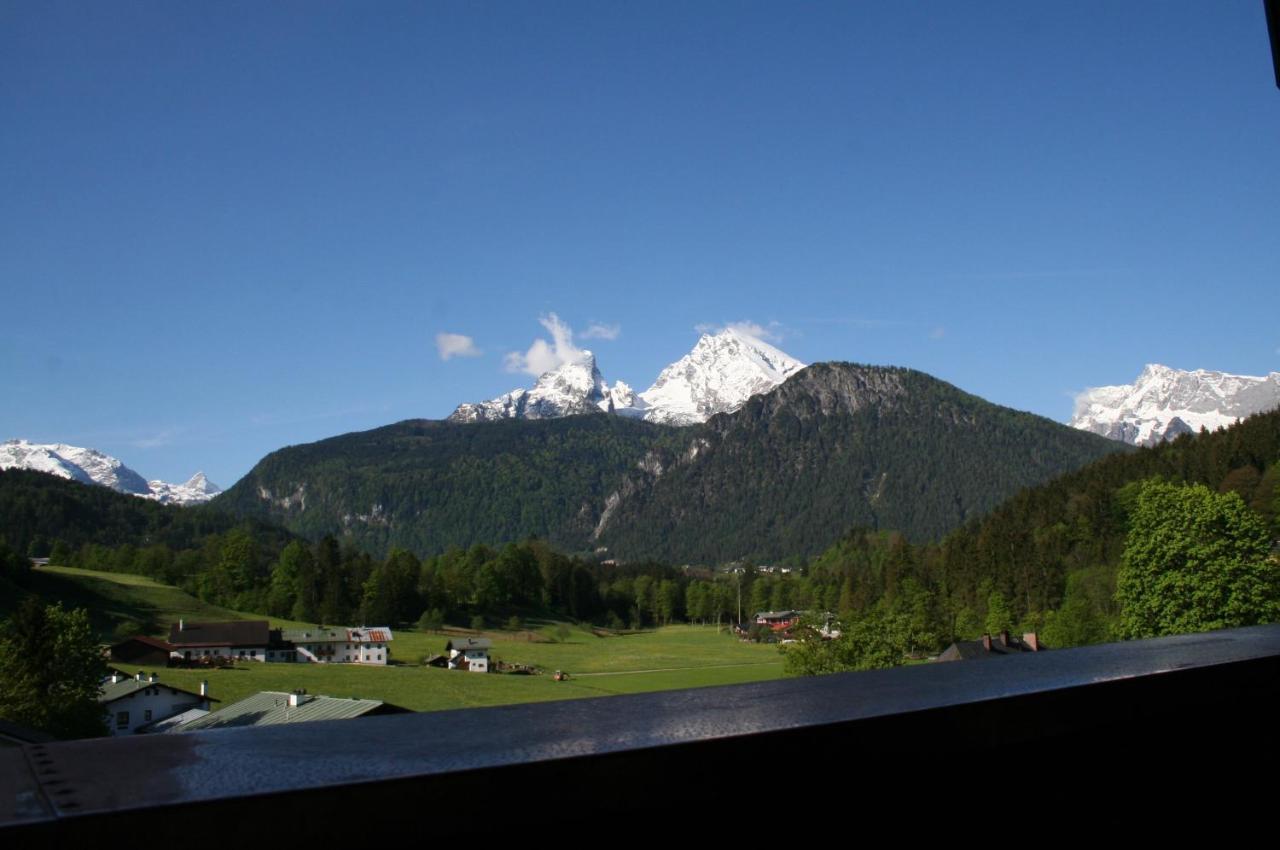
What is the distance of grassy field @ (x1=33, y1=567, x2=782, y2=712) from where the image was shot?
61.4m

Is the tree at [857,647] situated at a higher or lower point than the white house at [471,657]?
higher

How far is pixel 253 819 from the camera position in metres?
1.58

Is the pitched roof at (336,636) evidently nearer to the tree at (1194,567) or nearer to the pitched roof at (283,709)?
the pitched roof at (283,709)

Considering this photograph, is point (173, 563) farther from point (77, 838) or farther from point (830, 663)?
point (77, 838)

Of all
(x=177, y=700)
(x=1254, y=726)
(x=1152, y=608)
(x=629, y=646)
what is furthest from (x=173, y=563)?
(x=1254, y=726)

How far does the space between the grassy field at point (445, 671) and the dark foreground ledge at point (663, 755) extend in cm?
4443

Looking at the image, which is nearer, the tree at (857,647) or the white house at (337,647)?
Answer: the tree at (857,647)

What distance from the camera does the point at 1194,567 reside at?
30.8 meters

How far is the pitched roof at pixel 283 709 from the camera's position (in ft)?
86.3

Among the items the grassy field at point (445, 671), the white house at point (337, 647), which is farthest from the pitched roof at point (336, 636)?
the grassy field at point (445, 671)

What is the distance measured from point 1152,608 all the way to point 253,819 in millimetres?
33637

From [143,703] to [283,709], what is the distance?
17.9 m

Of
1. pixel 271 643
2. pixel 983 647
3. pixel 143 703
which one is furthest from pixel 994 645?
pixel 271 643

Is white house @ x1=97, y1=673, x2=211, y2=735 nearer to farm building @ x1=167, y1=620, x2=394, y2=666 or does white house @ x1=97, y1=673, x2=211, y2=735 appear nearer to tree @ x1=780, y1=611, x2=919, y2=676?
tree @ x1=780, y1=611, x2=919, y2=676
